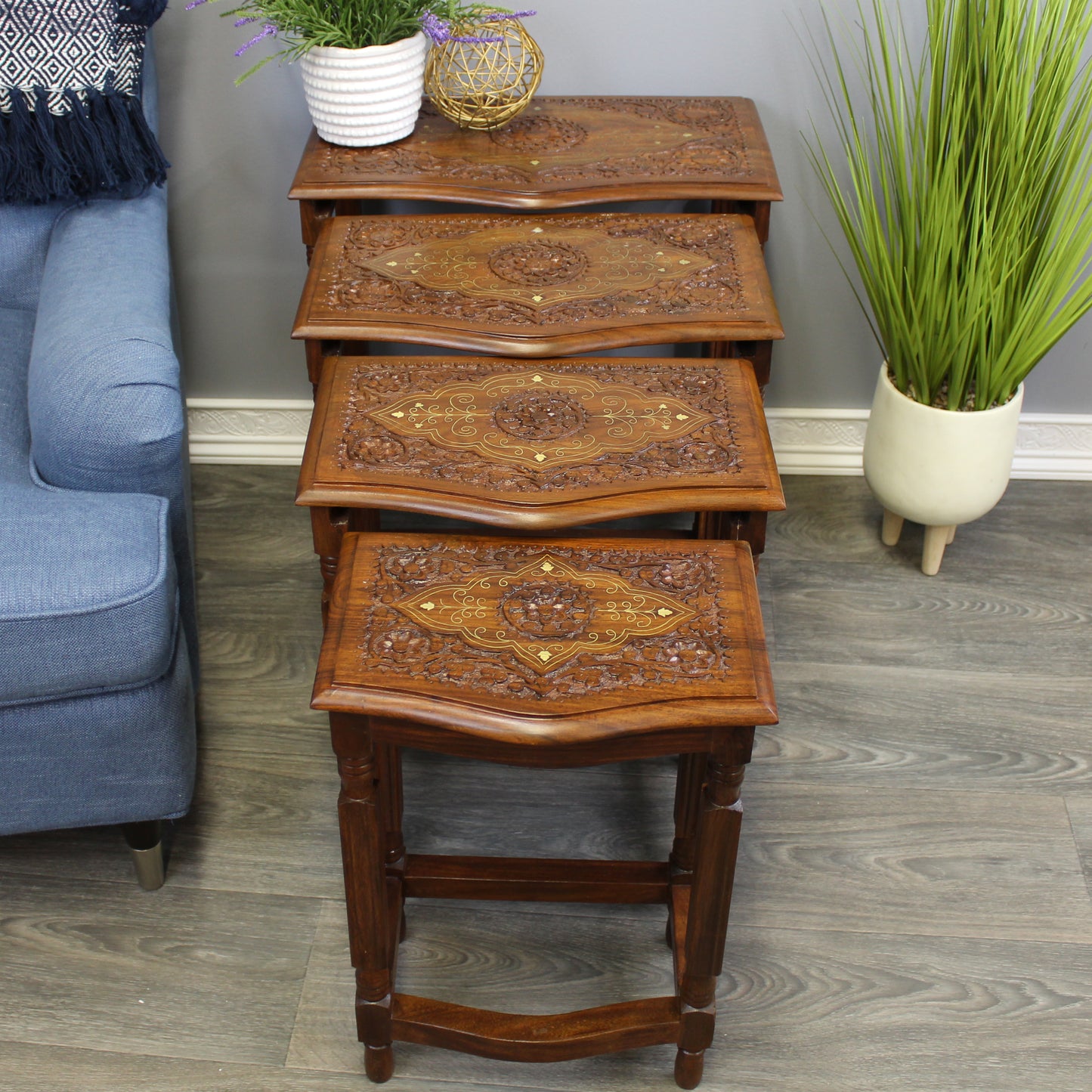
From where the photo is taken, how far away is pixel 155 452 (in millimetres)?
1341

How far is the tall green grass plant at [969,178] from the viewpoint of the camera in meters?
1.50

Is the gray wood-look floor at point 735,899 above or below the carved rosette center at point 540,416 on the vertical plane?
below

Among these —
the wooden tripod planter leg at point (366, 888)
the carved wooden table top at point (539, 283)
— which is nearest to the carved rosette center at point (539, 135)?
the carved wooden table top at point (539, 283)

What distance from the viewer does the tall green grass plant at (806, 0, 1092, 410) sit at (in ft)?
4.93

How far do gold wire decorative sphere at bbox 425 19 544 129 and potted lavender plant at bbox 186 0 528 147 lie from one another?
2cm

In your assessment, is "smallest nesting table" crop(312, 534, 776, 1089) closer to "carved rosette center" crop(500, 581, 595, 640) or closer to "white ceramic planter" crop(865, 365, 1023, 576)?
"carved rosette center" crop(500, 581, 595, 640)

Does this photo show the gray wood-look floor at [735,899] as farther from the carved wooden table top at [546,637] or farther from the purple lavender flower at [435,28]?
the purple lavender flower at [435,28]

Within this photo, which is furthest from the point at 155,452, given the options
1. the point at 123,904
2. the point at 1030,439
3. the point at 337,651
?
the point at 1030,439

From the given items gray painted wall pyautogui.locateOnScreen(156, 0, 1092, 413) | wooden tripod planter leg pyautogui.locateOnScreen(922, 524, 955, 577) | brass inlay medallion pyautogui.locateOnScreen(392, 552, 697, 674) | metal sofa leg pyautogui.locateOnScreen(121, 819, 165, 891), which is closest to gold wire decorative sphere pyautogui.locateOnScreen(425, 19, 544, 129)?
gray painted wall pyautogui.locateOnScreen(156, 0, 1092, 413)

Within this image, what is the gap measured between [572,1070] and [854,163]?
4.24 ft

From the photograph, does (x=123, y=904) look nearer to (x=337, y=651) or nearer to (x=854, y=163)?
(x=337, y=651)

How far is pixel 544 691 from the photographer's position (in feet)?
3.33

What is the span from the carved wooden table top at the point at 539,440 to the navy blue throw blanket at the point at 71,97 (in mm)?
486

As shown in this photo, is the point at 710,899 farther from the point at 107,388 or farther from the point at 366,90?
the point at 366,90
